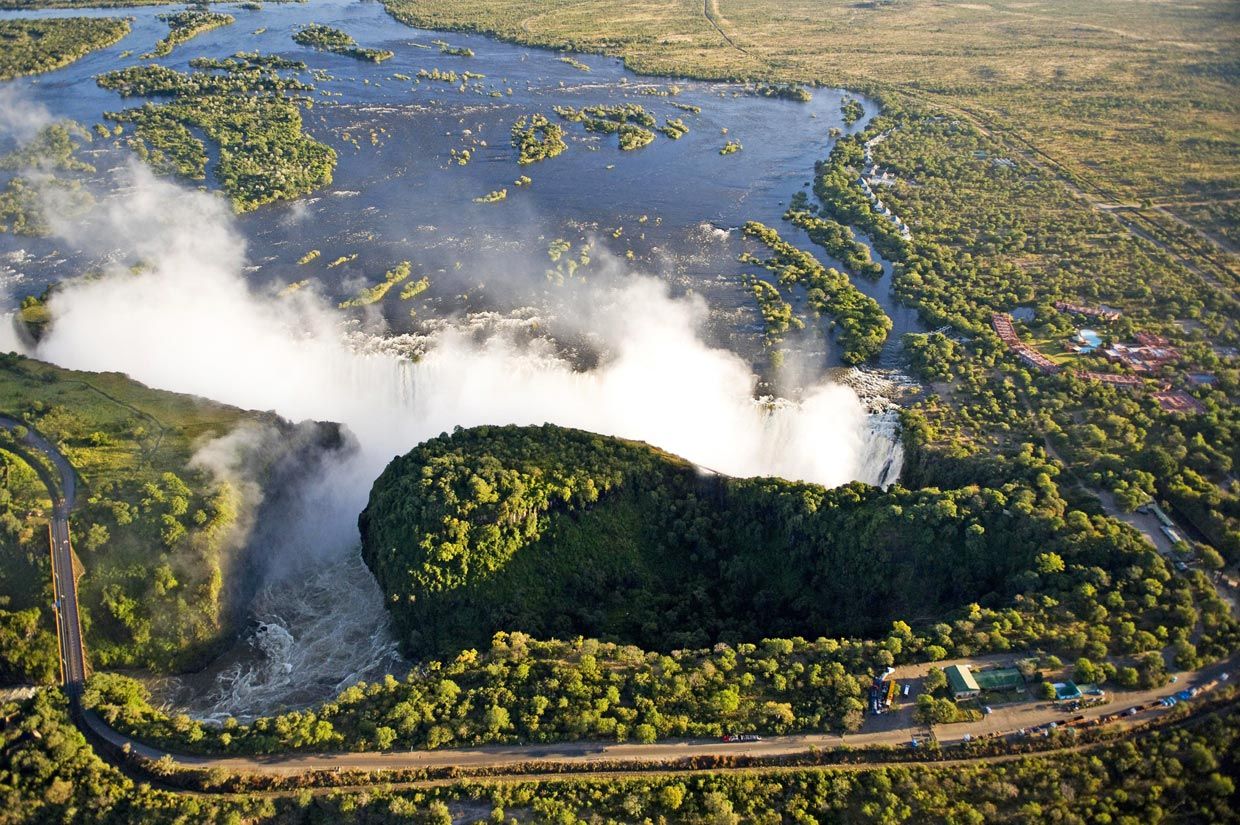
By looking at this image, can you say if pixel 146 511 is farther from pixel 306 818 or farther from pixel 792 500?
pixel 792 500

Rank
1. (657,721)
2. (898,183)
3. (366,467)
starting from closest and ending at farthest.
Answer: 1. (657,721)
2. (366,467)
3. (898,183)

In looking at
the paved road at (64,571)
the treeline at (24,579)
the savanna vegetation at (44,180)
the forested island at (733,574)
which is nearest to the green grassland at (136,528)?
the treeline at (24,579)

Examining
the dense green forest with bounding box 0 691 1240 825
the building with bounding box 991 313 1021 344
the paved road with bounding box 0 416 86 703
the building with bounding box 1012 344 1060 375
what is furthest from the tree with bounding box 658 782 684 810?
the building with bounding box 991 313 1021 344

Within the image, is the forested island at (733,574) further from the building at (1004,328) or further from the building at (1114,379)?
the building at (1004,328)

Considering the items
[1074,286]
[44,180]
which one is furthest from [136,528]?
[1074,286]

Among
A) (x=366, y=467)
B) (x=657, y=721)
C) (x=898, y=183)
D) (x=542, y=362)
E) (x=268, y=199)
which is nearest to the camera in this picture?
(x=657, y=721)

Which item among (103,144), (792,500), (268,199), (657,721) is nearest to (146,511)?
(657,721)

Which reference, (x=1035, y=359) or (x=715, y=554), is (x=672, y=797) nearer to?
(x=715, y=554)
